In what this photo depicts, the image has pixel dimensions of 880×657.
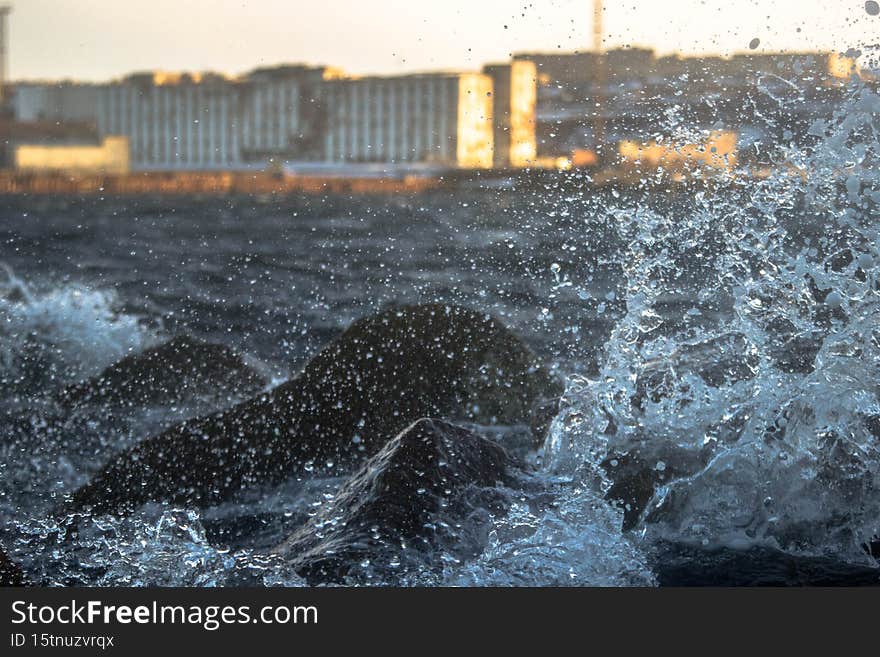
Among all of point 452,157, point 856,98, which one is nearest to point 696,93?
point 856,98

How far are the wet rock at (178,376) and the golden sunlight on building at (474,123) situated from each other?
2782cm

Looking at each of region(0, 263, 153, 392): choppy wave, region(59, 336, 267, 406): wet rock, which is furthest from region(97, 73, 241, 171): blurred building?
region(59, 336, 267, 406): wet rock

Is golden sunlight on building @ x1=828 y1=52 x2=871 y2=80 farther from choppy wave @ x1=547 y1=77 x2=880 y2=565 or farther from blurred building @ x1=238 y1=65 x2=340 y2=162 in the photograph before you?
blurred building @ x1=238 y1=65 x2=340 y2=162

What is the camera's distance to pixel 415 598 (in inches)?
144

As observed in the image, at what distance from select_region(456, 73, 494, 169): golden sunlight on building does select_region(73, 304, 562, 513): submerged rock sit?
2934cm

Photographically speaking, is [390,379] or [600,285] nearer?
[390,379]

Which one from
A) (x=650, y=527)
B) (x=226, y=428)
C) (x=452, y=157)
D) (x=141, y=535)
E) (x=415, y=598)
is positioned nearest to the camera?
(x=415, y=598)

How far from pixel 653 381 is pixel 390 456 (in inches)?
66.7

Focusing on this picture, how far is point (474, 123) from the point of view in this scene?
60281mm

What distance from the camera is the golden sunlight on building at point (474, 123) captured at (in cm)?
4448

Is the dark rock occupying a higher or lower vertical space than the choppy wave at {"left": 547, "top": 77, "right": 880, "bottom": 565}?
lower

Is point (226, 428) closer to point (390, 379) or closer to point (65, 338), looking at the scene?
point (390, 379)

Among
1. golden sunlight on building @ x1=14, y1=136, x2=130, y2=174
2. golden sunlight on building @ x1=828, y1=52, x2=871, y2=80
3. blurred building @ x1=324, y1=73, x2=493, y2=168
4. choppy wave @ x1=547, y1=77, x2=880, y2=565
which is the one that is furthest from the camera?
golden sunlight on building @ x1=14, y1=136, x2=130, y2=174

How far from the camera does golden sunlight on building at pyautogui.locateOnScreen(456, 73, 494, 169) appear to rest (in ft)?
146
